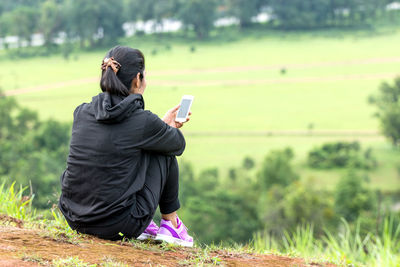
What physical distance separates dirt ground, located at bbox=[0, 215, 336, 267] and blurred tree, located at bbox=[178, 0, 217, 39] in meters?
63.5

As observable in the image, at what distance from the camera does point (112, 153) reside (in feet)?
7.38

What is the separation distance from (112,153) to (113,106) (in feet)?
0.68

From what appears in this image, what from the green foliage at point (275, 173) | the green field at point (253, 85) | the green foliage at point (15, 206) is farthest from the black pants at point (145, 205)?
the green field at point (253, 85)

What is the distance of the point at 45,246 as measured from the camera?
7.39 feet

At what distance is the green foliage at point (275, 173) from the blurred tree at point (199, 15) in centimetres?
3374

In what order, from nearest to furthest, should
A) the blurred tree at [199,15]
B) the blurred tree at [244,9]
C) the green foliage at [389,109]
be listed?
1. the green foliage at [389,109]
2. the blurred tree at [199,15]
3. the blurred tree at [244,9]

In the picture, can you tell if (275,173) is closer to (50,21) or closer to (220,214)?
(220,214)

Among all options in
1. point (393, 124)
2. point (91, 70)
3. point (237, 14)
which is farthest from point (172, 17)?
point (393, 124)

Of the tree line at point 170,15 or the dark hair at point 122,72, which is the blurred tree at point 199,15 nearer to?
the tree line at point 170,15

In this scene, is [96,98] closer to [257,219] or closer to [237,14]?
[257,219]

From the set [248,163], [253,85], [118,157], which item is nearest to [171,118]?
[118,157]

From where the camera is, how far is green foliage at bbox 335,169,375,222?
2498 cm

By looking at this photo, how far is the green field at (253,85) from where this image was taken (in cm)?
4850

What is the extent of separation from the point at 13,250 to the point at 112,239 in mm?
459
